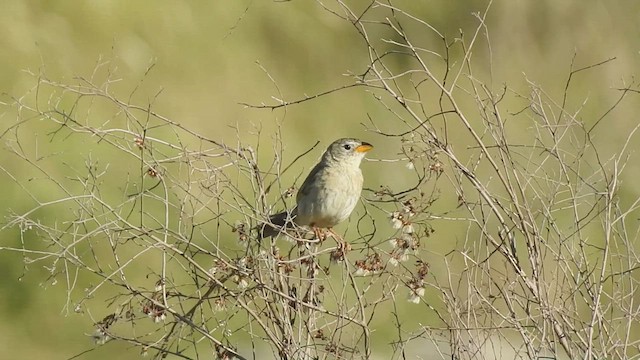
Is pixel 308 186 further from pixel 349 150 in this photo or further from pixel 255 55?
pixel 255 55

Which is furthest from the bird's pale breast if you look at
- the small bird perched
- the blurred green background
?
the blurred green background

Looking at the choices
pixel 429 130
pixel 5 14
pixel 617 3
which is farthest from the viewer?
pixel 617 3

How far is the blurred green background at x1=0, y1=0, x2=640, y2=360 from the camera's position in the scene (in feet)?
33.4

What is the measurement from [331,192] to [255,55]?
583 cm

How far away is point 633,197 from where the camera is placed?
433 inches

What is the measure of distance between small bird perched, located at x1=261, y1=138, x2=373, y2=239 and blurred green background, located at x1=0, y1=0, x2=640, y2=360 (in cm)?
387

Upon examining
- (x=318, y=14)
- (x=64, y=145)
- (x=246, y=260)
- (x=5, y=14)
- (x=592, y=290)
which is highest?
(x=318, y=14)

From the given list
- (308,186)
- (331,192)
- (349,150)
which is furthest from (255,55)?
(331,192)

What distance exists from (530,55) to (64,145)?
5503 mm

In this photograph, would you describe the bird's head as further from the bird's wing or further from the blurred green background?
the blurred green background

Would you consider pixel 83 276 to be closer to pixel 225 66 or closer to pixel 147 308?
pixel 225 66

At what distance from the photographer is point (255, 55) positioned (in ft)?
37.0

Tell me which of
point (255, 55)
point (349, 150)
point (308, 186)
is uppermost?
point (255, 55)

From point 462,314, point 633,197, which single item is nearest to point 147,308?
point 462,314
